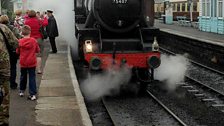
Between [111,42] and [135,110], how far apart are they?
1795 mm

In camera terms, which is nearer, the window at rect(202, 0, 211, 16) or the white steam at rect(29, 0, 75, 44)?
the white steam at rect(29, 0, 75, 44)

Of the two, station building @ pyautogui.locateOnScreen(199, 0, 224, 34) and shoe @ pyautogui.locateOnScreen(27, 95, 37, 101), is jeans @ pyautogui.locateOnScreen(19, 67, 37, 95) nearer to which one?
shoe @ pyautogui.locateOnScreen(27, 95, 37, 101)

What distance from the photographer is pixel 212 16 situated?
2758 centimetres

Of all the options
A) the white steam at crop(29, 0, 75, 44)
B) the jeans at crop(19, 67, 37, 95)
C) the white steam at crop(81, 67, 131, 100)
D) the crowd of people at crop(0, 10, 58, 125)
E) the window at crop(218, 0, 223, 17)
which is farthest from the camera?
the window at crop(218, 0, 223, 17)

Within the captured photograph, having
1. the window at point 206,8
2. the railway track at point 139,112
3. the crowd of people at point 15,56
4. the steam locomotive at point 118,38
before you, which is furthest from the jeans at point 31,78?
the window at point 206,8

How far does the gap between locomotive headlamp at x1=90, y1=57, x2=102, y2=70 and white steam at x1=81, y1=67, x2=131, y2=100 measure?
16.0 inches

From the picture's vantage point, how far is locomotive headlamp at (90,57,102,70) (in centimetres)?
935

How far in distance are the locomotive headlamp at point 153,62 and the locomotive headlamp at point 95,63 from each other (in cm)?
109

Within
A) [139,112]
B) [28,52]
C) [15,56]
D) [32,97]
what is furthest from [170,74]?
[28,52]

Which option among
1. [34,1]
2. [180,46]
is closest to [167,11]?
[180,46]

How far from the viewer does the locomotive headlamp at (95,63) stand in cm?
935

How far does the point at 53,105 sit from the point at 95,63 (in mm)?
2006

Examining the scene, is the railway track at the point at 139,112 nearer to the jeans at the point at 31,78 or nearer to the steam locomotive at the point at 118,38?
the steam locomotive at the point at 118,38

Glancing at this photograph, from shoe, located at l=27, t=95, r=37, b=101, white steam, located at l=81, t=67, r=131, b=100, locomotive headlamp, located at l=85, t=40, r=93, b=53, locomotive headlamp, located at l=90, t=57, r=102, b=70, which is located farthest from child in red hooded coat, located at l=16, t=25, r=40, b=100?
white steam, located at l=81, t=67, r=131, b=100
